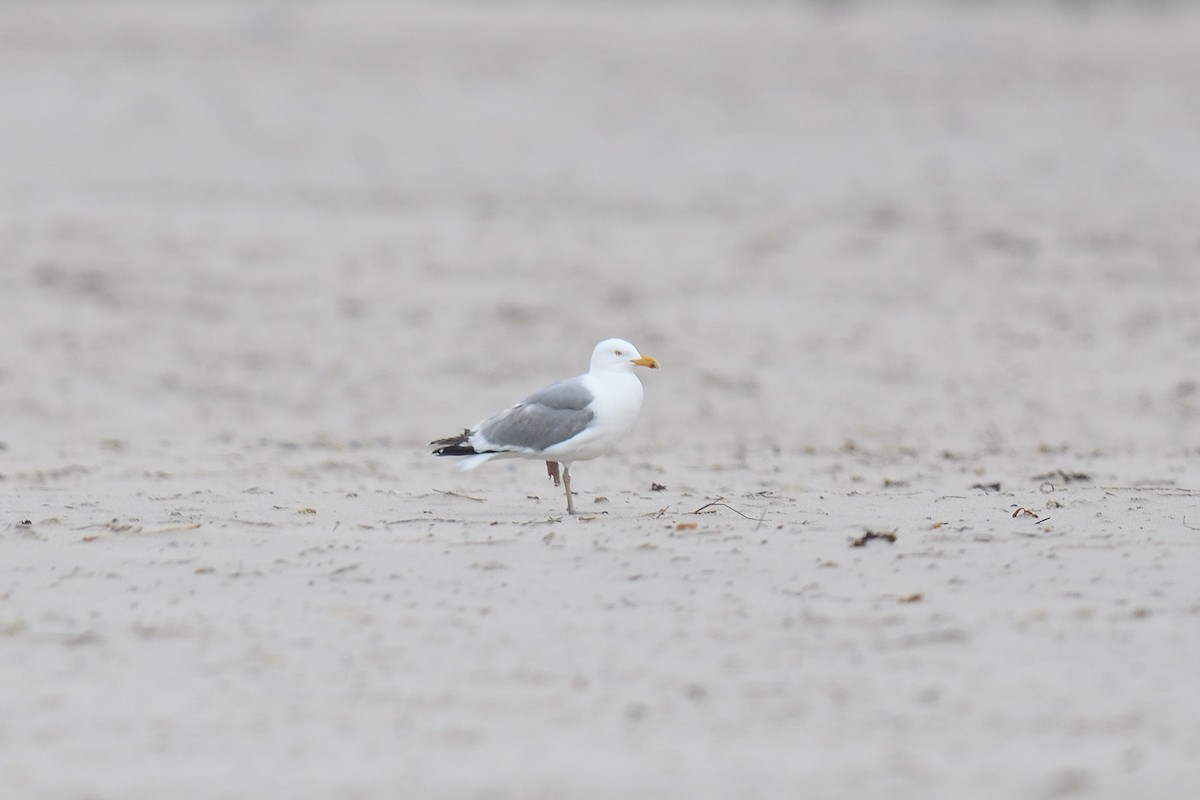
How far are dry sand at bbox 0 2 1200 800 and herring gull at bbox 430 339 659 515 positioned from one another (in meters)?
0.24

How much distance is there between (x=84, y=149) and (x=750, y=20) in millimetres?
8991

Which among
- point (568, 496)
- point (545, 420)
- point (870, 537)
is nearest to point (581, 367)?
point (545, 420)

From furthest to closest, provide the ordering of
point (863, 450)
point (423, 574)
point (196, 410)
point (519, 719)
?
point (196, 410)
point (863, 450)
point (423, 574)
point (519, 719)

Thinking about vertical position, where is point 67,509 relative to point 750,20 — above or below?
below

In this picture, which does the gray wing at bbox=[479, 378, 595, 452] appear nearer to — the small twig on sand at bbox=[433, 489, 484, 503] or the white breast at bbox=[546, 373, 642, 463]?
the white breast at bbox=[546, 373, 642, 463]

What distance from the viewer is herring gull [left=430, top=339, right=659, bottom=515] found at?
6.55 m

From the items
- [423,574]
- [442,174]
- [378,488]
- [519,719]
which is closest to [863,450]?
[378,488]

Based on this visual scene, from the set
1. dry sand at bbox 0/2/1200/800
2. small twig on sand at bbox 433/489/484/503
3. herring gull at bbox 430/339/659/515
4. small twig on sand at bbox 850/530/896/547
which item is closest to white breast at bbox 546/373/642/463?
herring gull at bbox 430/339/659/515

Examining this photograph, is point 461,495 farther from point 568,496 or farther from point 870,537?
point 870,537

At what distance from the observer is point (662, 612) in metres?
5.02

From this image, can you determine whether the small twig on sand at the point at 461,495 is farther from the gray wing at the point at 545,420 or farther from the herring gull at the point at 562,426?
the gray wing at the point at 545,420

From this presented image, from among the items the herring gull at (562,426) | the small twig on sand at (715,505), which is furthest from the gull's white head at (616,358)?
the small twig on sand at (715,505)

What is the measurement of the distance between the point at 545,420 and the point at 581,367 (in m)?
3.70

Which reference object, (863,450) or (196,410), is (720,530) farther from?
(196,410)
